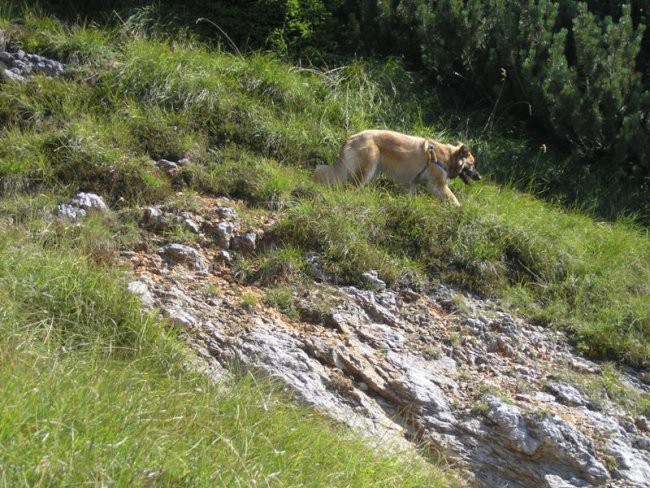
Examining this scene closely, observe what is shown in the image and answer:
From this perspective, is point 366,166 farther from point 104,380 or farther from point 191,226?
point 104,380

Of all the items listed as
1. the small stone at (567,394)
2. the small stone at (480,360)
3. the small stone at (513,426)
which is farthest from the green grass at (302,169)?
the small stone at (513,426)

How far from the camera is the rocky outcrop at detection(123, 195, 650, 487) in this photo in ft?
24.7

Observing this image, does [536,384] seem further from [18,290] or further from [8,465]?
[8,465]

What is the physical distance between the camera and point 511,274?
9.79 metres

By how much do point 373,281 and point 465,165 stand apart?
2.71 meters

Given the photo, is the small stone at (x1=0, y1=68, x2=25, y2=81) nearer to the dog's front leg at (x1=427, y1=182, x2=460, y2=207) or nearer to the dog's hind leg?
the dog's hind leg

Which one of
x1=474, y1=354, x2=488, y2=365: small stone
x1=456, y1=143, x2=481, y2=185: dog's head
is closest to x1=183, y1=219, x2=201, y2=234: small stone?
x1=474, y1=354, x2=488, y2=365: small stone

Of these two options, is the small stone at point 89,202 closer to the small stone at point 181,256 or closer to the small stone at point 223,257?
the small stone at point 181,256

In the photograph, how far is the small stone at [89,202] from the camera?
29.4ft

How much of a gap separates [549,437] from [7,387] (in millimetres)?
4265

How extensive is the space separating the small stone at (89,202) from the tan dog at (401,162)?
2.46 meters

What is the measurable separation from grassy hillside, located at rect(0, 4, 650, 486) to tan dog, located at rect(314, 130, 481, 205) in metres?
0.22

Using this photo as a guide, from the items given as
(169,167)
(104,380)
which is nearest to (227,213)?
(169,167)

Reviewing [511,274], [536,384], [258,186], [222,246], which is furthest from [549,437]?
[258,186]
